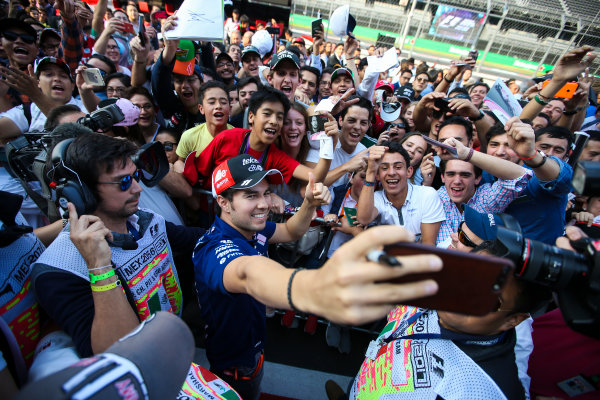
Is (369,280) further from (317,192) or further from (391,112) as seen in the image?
(391,112)

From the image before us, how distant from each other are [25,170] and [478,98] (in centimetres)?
723

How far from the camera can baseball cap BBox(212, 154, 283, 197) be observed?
5.84ft

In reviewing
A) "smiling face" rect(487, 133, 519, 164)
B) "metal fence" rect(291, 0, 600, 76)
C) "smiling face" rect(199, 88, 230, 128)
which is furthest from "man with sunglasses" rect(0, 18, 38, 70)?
"metal fence" rect(291, 0, 600, 76)

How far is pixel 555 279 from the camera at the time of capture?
96 cm

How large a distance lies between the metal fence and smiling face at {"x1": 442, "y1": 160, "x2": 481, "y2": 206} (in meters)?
17.8

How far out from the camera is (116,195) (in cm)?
158

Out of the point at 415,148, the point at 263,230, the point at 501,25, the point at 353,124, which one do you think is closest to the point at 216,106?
the point at 353,124

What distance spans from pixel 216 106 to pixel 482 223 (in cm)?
284

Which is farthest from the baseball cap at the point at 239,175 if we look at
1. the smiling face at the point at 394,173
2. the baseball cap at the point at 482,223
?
the smiling face at the point at 394,173

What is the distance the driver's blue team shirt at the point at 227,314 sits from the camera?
1.62 m

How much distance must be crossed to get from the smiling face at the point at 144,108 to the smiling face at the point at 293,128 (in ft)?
5.78

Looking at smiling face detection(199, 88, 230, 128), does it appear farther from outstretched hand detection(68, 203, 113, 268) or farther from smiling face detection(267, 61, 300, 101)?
Result: outstretched hand detection(68, 203, 113, 268)

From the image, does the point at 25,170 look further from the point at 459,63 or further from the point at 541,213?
the point at 459,63

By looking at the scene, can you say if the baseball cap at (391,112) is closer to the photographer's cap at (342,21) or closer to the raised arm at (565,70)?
the raised arm at (565,70)
